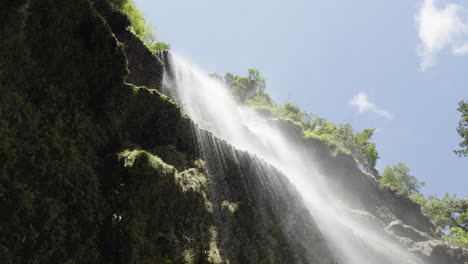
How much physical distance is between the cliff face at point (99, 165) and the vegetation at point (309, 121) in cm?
4473

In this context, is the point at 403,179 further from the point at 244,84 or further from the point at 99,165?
the point at 99,165

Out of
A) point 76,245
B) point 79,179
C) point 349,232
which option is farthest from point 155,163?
point 349,232

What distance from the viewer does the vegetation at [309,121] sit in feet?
208

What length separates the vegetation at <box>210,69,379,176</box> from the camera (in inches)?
2498

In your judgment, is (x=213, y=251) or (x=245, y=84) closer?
(x=213, y=251)

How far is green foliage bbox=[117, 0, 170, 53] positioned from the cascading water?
76.5 inches

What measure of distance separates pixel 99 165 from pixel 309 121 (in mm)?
61514

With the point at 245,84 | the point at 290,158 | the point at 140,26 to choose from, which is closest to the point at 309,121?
the point at 245,84

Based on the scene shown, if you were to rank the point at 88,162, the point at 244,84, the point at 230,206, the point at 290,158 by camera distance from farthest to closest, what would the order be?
the point at 244,84
the point at 290,158
the point at 230,206
the point at 88,162

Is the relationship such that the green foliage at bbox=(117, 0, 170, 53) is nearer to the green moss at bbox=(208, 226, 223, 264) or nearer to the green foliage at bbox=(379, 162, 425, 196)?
the green moss at bbox=(208, 226, 223, 264)

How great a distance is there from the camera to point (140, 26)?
2955 centimetres

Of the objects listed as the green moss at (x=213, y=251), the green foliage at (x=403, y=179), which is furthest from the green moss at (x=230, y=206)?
the green foliage at (x=403, y=179)

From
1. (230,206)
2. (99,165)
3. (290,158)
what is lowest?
(99,165)

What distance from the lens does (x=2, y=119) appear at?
28.6ft
